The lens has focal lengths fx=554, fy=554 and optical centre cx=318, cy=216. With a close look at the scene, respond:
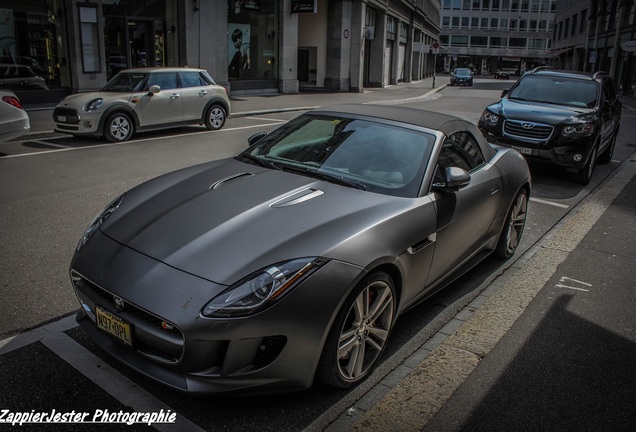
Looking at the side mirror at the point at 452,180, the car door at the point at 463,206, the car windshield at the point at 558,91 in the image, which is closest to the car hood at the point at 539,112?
the car windshield at the point at 558,91

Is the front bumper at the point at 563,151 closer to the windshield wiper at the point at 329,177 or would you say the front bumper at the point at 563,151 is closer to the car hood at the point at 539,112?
the car hood at the point at 539,112

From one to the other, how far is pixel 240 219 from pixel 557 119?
7.58 metres

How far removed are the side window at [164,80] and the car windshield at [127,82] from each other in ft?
0.58

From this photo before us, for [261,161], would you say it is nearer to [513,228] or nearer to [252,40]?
[513,228]

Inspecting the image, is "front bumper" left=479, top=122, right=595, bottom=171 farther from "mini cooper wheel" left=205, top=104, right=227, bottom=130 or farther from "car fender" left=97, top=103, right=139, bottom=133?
"car fender" left=97, top=103, right=139, bottom=133

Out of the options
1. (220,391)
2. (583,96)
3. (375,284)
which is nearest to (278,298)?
(220,391)

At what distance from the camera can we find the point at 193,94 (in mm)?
13664

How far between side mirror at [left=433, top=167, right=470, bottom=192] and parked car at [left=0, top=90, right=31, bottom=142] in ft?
29.2

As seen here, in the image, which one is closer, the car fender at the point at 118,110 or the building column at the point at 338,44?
the car fender at the point at 118,110

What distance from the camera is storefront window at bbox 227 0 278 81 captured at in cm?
2562

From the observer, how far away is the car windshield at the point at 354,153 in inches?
155

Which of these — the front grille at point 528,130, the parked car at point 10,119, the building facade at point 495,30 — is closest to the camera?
the front grille at point 528,130

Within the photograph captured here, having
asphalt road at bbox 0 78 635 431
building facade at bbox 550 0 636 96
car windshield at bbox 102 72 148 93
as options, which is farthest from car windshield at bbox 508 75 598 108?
building facade at bbox 550 0 636 96

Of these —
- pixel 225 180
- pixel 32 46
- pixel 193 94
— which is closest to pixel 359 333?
pixel 225 180
